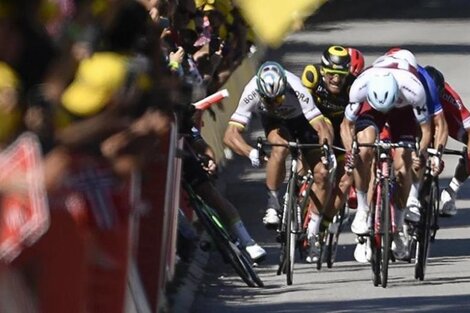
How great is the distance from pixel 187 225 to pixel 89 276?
554 centimetres

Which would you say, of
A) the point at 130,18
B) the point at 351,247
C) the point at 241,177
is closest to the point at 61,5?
the point at 130,18

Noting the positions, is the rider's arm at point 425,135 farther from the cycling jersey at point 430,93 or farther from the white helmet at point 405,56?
the white helmet at point 405,56

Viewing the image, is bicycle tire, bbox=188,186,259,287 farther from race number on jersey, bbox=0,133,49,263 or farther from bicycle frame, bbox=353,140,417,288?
race number on jersey, bbox=0,133,49,263

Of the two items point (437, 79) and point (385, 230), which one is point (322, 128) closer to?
point (385, 230)

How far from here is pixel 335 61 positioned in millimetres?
14727

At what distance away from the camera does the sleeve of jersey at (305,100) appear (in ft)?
46.7

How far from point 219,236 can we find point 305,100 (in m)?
1.71

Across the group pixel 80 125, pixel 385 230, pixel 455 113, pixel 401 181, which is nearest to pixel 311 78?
pixel 401 181

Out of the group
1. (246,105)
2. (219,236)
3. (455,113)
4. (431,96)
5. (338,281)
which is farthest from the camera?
(455,113)

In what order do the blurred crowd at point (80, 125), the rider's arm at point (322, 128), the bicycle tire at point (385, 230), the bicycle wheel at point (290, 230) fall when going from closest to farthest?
the blurred crowd at point (80, 125)
the bicycle tire at point (385, 230)
the bicycle wheel at point (290, 230)
the rider's arm at point (322, 128)

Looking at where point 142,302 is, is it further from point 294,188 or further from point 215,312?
point 294,188

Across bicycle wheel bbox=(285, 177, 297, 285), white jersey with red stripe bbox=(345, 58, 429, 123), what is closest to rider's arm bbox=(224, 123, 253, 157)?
bicycle wheel bbox=(285, 177, 297, 285)

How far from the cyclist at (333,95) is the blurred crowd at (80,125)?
680cm

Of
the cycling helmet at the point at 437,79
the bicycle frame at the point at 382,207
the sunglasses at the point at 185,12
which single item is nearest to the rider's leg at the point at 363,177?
the bicycle frame at the point at 382,207
